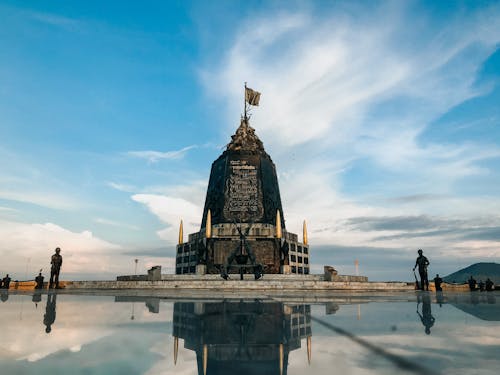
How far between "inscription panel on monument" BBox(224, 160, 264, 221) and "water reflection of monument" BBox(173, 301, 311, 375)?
27749 mm

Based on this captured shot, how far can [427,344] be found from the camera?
2.41 meters

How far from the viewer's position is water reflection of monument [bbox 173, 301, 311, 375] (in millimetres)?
1882

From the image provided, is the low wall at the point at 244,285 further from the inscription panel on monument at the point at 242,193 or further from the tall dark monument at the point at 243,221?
the inscription panel on monument at the point at 242,193

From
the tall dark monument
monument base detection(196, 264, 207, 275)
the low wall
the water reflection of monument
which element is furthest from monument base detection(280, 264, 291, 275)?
the water reflection of monument

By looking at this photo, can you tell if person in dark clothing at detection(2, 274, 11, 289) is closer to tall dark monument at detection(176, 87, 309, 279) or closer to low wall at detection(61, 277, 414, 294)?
low wall at detection(61, 277, 414, 294)

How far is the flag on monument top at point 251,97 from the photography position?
42656mm

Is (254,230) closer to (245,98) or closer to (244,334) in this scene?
(245,98)

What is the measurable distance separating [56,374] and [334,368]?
1.55 meters

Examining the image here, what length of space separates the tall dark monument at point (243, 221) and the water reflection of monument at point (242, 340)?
22.6 m

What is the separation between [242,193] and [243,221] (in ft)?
10.2

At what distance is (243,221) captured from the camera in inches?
1232

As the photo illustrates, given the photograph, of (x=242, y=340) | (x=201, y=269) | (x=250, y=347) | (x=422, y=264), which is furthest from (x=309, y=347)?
(x=201, y=269)

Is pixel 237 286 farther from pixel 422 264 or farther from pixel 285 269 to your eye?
pixel 285 269

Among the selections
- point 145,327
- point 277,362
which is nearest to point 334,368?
point 277,362
